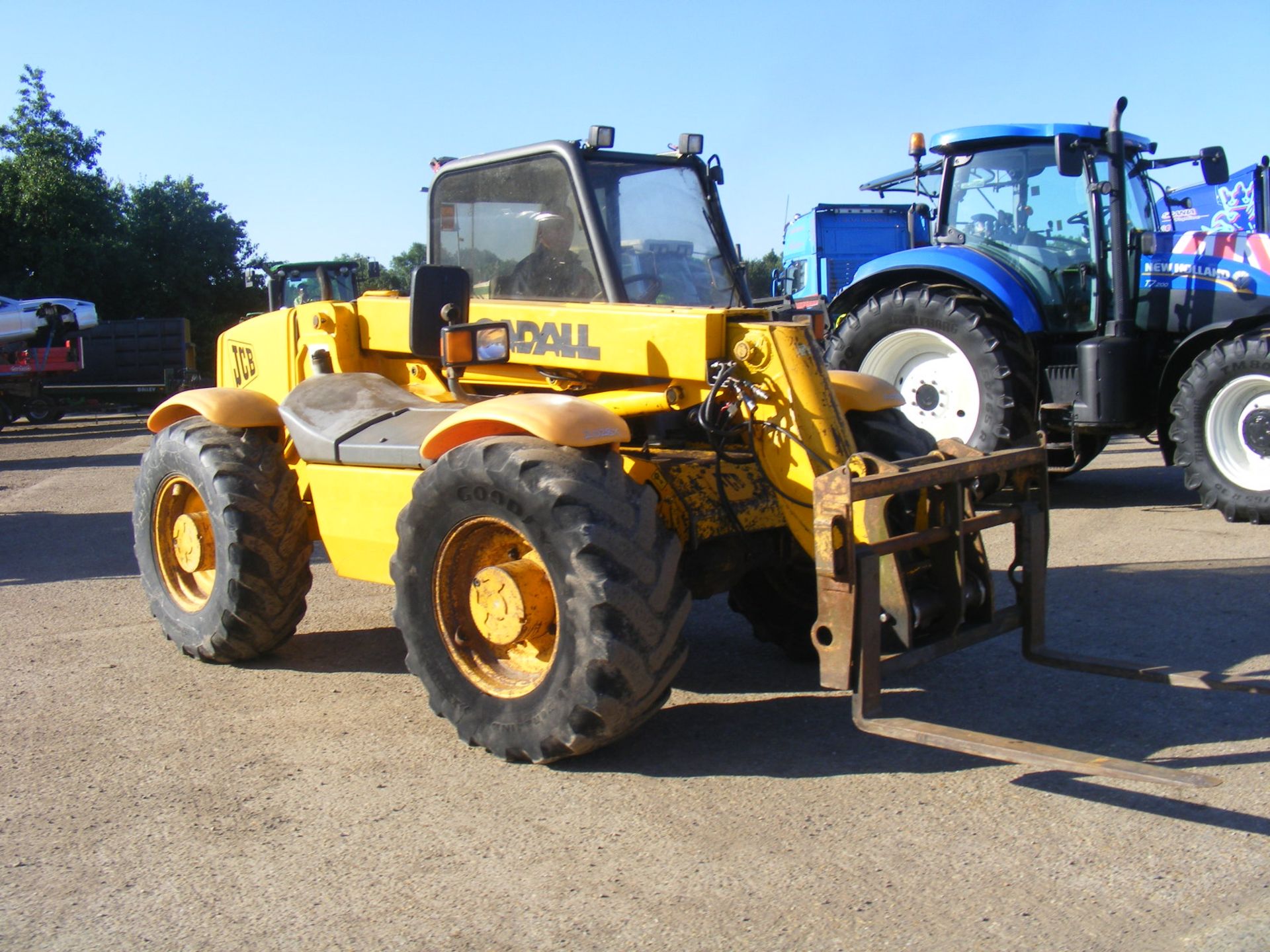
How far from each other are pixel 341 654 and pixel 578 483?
7.98 feet

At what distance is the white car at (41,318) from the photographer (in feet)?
67.8

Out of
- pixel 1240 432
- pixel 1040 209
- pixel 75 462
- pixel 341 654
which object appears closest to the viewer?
pixel 341 654

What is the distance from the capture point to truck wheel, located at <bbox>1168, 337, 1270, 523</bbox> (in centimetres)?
805

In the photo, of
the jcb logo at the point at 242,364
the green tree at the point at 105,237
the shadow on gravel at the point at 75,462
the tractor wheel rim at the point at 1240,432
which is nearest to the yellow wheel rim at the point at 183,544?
the jcb logo at the point at 242,364

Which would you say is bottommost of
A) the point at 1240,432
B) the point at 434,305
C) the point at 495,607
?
the point at 495,607

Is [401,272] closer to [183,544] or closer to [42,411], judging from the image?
[183,544]

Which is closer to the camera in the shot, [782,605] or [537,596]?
[537,596]

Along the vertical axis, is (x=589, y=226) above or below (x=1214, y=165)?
below

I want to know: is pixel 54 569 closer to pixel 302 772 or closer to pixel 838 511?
pixel 302 772

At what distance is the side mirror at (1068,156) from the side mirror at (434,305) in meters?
5.23

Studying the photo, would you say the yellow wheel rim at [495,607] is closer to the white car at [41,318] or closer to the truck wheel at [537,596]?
the truck wheel at [537,596]

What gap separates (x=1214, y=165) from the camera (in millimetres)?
9203

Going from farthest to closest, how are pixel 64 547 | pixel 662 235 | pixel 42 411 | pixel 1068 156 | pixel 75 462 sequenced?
pixel 42 411 < pixel 75 462 < pixel 64 547 < pixel 1068 156 < pixel 662 235

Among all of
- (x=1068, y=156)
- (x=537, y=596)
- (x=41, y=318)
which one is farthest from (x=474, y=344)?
(x=41, y=318)
